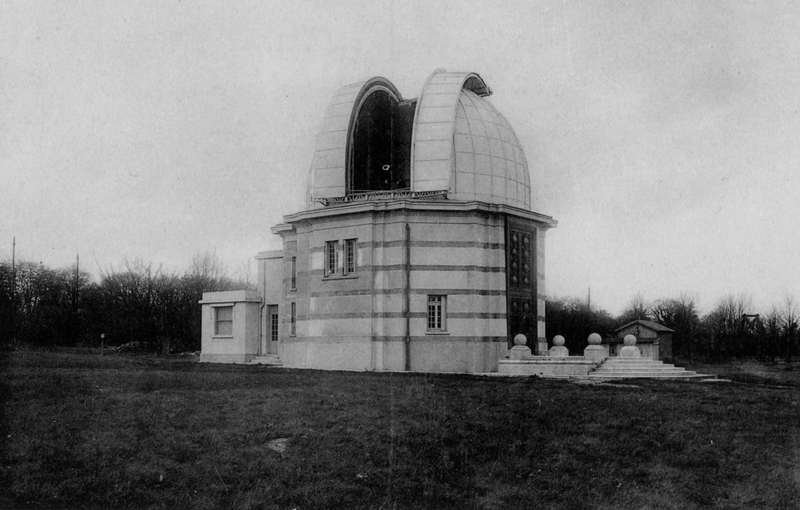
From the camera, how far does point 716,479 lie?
1152 centimetres

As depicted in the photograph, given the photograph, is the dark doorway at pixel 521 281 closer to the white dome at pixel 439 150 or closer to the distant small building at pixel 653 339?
the white dome at pixel 439 150

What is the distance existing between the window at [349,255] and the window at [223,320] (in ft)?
32.9

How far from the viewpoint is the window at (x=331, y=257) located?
2958 centimetres

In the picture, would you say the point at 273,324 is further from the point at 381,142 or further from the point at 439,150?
the point at 439,150

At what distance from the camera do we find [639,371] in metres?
24.2

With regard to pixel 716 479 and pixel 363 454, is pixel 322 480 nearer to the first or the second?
pixel 363 454

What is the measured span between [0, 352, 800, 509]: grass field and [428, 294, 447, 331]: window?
35.7 ft

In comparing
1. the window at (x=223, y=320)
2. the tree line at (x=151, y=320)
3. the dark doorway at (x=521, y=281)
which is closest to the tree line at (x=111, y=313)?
the tree line at (x=151, y=320)

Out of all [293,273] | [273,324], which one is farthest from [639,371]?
[273,324]

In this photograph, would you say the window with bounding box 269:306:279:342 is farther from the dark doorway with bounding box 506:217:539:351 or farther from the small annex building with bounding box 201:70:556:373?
the dark doorway with bounding box 506:217:539:351

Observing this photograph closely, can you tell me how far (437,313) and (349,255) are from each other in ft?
13.3

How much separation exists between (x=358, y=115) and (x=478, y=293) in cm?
863

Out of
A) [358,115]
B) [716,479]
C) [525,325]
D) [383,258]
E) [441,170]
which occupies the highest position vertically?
[358,115]

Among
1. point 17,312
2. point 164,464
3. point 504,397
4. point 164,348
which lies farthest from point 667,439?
point 17,312
